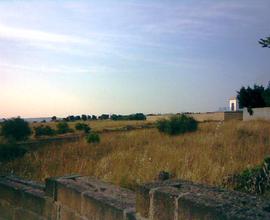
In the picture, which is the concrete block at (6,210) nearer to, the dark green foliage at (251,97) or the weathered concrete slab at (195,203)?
the weathered concrete slab at (195,203)

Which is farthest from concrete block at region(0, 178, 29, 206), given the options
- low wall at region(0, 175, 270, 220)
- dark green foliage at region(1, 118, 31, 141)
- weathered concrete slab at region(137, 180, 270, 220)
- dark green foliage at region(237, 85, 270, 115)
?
dark green foliage at region(237, 85, 270, 115)

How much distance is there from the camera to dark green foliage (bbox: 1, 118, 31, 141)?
1470 inches

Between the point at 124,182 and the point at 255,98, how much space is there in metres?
43.4

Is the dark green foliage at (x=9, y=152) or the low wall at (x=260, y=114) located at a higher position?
the low wall at (x=260, y=114)

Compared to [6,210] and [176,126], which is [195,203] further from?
[176,126]

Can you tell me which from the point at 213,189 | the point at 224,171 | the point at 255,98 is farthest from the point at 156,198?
the point at 255,98

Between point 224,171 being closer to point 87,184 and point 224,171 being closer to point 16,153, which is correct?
point 87,184

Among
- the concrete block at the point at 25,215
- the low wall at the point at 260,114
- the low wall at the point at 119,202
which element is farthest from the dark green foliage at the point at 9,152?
the low wall at the point at 260,114

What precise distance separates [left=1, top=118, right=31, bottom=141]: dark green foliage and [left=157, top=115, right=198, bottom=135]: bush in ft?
57.6

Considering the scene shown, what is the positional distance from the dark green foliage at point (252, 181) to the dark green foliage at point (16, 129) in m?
33.8

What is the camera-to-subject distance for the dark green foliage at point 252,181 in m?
5.33

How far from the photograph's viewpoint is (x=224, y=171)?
698cm

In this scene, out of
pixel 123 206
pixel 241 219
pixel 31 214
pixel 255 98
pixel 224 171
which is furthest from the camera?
pixel 255 98

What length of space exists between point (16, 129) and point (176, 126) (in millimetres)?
20504
